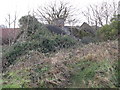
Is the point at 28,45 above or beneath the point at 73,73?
above

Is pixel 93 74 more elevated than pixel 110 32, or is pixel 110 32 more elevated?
pixel 110 32

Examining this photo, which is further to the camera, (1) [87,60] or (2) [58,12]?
(2) [58,12]

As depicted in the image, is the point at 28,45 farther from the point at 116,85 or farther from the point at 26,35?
the point at 116,85

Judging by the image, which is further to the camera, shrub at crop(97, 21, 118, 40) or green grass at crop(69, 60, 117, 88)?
shrub at crop(97, 21, 118, 40)

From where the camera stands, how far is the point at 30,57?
327 inches

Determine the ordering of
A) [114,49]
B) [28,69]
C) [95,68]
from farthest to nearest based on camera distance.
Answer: [114,49]
[28,69]
[95,68]

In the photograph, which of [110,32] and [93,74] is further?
[110,32]

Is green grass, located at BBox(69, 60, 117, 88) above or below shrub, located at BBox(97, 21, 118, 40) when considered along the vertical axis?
below

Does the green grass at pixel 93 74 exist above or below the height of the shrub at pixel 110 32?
below

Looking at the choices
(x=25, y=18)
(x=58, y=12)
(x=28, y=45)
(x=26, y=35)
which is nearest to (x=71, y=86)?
(x=28, y=45)

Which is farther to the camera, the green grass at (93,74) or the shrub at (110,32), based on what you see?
the shrub at (110,32)

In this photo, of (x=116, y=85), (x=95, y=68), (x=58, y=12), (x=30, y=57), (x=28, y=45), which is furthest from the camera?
(x=58, y=12)

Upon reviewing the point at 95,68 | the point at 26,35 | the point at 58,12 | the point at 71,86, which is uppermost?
the point at 58,12

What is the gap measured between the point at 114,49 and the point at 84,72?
80.9 inches
